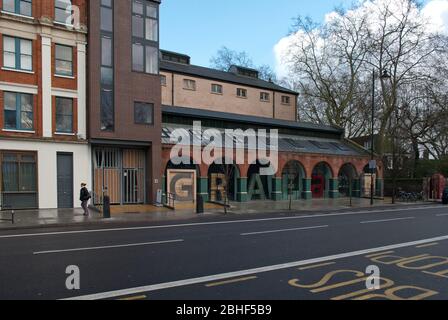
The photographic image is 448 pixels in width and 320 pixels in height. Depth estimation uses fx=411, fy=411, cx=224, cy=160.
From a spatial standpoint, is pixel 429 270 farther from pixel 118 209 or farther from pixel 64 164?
pixel 64 164

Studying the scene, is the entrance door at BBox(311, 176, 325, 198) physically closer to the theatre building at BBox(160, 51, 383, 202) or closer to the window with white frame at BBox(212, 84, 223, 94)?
the theatre building at BBox(160, 51, 383, 202)

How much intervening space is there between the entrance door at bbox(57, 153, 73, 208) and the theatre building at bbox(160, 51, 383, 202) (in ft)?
18.9

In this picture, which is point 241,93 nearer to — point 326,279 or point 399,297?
point 326,279

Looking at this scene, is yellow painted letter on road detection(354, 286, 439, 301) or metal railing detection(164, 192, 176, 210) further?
metal railing detection(164, 192, 176, 210)

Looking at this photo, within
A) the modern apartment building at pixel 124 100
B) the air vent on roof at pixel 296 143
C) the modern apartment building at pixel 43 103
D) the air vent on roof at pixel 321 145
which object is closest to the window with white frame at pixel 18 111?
the modern apartment building at pixel 43 103

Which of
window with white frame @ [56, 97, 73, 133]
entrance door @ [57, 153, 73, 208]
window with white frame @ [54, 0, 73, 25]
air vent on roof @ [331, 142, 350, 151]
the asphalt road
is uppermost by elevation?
window with white frame @ [54, 0, 73, 25]

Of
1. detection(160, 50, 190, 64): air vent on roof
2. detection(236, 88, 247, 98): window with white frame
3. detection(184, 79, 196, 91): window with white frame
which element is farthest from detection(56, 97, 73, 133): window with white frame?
detection(236, 88, 247, 98): window with white frame

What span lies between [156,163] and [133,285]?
65.0 ft

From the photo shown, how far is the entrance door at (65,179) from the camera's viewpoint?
23719 mm

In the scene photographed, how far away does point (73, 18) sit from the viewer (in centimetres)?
2428

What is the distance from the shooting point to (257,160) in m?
31.6

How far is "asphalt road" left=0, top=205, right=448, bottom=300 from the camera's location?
6.41 metres

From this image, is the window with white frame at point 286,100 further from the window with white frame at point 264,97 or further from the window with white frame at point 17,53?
the window with white frame at point 17,53
